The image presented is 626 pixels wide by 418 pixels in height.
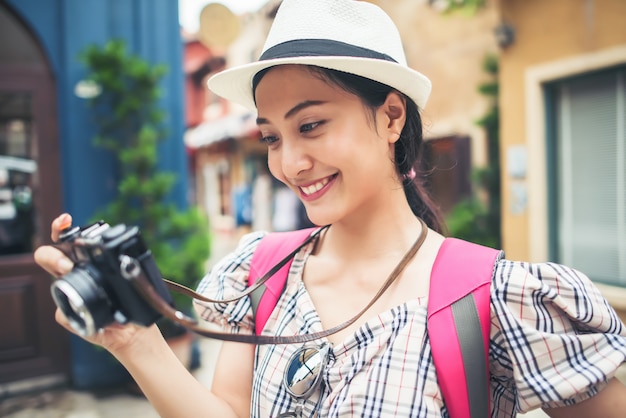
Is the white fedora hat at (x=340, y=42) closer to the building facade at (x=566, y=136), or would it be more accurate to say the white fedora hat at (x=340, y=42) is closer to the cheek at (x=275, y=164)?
the cheek at (x=275, y=164)

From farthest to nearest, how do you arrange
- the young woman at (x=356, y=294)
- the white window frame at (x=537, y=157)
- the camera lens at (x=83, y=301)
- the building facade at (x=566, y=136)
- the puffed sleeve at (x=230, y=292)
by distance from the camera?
the white window frame at (x=537, y=157) → the building facade at (x=566, y=136) → the puffed sleeve at (x=230, y=292) → the young woman at (x=356, y=294) → the camera lens at (x=83, y=301)

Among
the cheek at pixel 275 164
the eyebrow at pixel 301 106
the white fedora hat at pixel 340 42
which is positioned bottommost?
the cheek at pixel 275 164

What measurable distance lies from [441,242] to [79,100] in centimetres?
398

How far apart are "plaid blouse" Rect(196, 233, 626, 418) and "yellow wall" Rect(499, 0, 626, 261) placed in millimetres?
4148

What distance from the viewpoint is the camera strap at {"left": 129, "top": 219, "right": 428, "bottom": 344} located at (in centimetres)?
92

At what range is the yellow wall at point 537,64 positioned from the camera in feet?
14.6

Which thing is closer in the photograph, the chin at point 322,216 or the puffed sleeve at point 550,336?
the puffed sleeve at point 550,336

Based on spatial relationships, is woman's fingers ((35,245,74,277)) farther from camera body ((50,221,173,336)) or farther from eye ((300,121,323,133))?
eye ((300,121,323,133))

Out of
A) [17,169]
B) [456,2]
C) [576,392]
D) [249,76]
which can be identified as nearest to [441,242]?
[576,392]

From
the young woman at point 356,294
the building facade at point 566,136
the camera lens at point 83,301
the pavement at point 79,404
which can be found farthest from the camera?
the building facade at point 566,136

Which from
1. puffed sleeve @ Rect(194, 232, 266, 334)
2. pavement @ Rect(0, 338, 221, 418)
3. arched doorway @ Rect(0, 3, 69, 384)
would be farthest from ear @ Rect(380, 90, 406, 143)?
arched doorway @ Rect(0, 3, 69, 384)

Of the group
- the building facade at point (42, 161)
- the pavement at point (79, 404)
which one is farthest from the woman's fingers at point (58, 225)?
the building facade at point (42, 161)

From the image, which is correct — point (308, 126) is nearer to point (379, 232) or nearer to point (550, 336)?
point (379, 232)

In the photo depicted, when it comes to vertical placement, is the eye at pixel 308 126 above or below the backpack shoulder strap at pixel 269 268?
above
